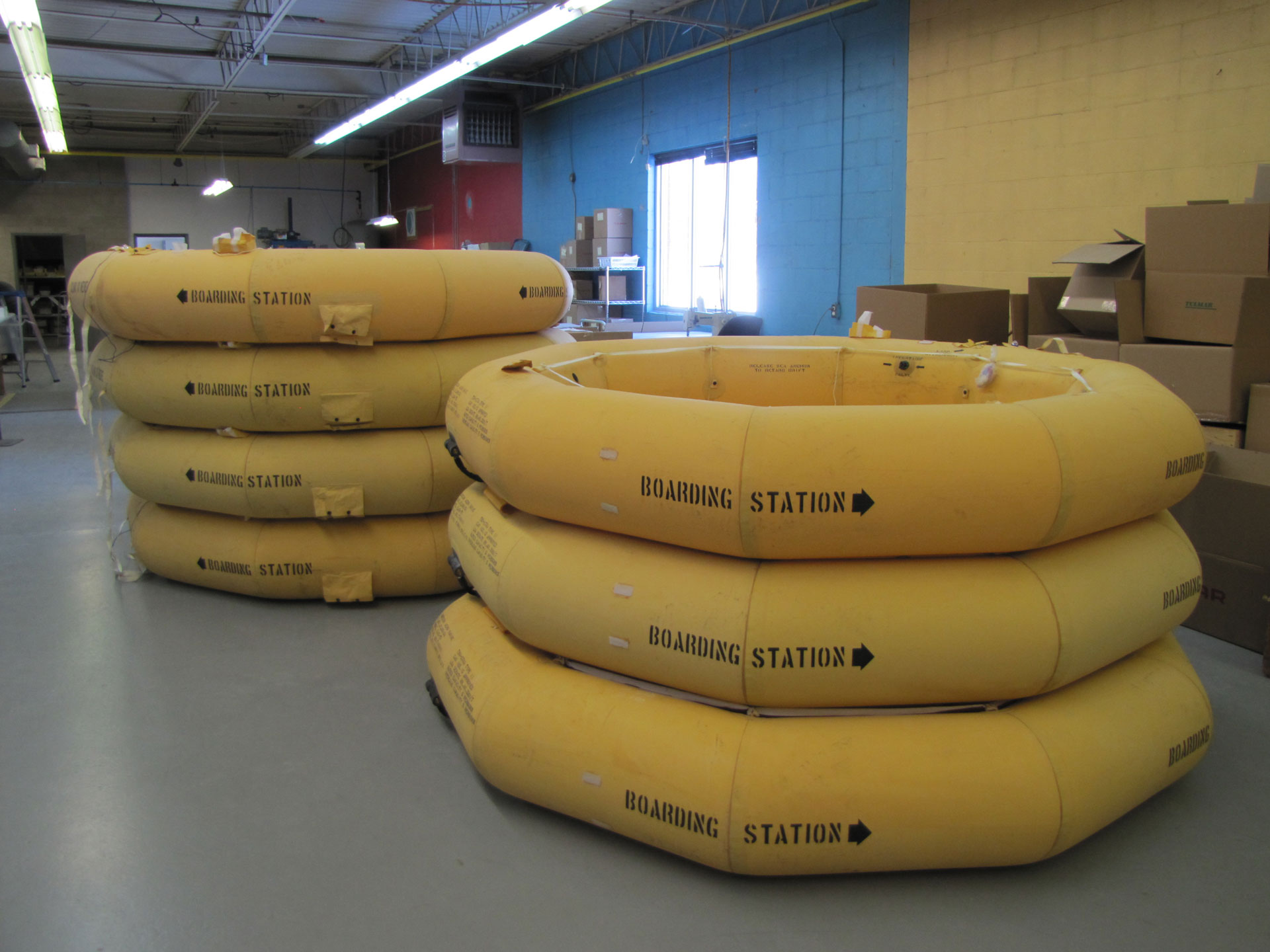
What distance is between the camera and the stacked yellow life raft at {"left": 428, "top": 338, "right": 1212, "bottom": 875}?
1.74 m

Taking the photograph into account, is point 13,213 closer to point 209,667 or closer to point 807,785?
point 209,667

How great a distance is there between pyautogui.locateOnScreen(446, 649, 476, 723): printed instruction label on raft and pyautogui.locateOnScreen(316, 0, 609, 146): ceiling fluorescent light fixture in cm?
466

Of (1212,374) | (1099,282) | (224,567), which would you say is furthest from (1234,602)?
(224,567)

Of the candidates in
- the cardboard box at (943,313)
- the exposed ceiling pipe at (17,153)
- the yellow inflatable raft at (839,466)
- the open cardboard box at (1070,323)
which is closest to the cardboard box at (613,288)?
the cardboard box at (943,313)

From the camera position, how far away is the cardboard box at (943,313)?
408 centimetres

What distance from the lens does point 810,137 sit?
7242 mm

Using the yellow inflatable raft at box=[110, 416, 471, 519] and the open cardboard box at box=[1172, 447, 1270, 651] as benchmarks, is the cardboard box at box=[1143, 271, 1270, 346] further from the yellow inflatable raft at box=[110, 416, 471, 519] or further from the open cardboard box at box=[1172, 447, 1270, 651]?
the yellow inflatable raft at box=[110, 416, 471, 519]

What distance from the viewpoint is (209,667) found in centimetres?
283

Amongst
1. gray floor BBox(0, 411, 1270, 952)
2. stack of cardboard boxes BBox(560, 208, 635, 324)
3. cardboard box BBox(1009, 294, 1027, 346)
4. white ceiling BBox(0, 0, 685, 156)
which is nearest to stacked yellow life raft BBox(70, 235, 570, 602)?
gray floor BBox(0, 411, 1270, 952)

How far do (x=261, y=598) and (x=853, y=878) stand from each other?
2486mm

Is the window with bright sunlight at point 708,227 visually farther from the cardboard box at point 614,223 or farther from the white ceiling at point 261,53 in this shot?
the white ceiling at point 261,53

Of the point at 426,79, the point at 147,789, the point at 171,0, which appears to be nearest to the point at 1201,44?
the point at 147,789

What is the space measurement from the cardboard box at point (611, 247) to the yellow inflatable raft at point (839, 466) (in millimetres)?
7518

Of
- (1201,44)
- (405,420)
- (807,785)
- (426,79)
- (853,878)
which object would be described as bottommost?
(853,878)
